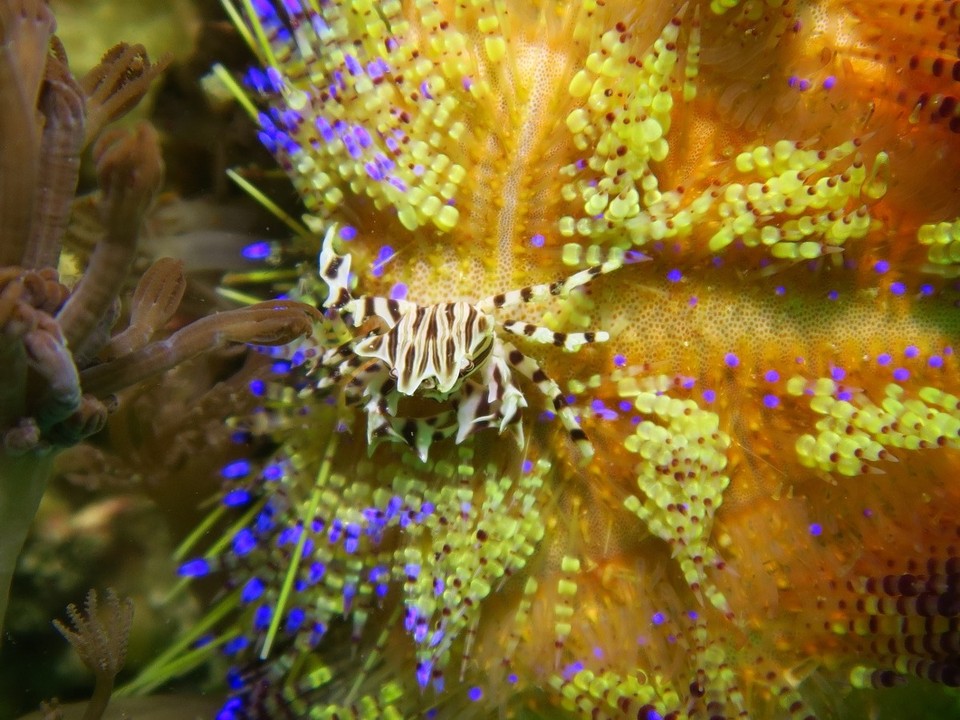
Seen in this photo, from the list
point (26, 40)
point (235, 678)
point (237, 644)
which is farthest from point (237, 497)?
point (26, 40)

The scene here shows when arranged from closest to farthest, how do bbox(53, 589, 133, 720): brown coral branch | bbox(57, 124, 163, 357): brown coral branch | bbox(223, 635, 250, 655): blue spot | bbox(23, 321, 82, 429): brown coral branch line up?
bbox(57, 124, 163, 357): brown coral branch
bbox(23, 321, 82, 429): brown coral branch
bbox(53, 589, 133, 720): brown coral branch
bbox(223, 635, 250, 655): blue spot

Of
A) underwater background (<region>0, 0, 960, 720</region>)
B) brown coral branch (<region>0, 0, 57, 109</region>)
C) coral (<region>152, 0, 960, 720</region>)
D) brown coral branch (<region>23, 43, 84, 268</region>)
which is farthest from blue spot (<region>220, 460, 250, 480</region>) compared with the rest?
brown coral branch (<region>0, 0, 57, 109</region>)

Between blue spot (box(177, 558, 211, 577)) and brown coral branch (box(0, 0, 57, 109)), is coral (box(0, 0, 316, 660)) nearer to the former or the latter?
brown coral branch (box(0, 0, 57, 109))

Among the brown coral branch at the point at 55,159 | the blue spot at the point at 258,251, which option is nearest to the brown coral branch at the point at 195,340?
the brown coral branch at the point at 55,159

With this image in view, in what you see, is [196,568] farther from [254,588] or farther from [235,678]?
[235,678]

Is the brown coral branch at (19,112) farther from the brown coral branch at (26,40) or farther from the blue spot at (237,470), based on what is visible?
the blue spot at (237,470)

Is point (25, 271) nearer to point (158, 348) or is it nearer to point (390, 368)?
point (158, 348)

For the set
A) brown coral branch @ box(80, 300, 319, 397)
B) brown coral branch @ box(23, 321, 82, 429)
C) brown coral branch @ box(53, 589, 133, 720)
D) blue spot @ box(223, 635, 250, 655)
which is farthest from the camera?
blue spot @ box(223, 635, 250, 655)
